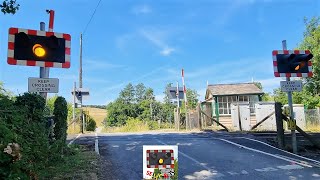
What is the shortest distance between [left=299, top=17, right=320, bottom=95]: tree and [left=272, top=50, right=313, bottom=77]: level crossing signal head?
19.8 meters

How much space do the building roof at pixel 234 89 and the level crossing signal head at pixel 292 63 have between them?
959 inches

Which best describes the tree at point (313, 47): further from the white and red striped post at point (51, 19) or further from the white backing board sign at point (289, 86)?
the white and red striped post at point (51, 19)

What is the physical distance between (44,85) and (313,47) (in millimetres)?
28984

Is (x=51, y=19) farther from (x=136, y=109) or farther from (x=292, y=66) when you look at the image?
(x=136, y=109)

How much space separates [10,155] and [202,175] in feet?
15.6

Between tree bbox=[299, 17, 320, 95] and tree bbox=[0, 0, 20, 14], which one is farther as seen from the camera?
tree bbox=[299, 17, 320, 95]

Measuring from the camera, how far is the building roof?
35853 mm

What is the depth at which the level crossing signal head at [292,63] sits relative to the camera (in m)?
11.1

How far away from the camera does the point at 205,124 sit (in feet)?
81.5

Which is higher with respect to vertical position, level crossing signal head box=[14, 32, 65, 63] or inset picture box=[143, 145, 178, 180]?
level crossing signal head box=[14, 32, 65, 63]

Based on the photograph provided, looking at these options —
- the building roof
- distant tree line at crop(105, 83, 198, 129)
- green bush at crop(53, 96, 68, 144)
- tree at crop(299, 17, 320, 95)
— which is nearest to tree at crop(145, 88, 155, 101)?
distant tree line at crop(105, 83, 198, 129)

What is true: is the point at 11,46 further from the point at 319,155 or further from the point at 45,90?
the point at 319,155

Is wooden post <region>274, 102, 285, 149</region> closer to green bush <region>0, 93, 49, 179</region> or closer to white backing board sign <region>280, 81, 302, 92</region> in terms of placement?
white backing board sign <region>280, 81, 302, 92</region>

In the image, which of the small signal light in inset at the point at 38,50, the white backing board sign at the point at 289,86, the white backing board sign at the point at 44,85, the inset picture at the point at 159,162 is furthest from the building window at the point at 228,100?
the inset picture at the point at 159,162
